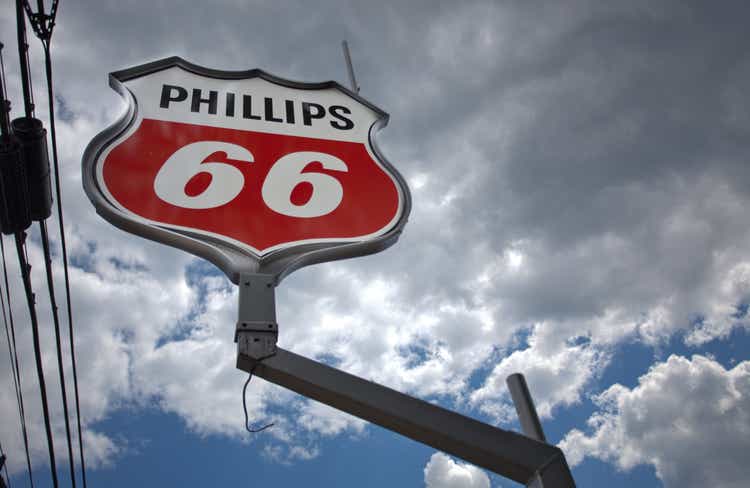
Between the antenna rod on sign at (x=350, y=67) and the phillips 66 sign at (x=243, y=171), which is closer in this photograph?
the phillips 66 sign at (x=243, y=171)

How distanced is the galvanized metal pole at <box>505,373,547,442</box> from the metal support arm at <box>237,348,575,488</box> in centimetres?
10

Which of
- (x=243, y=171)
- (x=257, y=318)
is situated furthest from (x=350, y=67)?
(x=257, y=318)

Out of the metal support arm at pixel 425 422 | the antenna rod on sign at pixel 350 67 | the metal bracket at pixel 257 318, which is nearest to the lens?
the metal support arm at pixel 425 422

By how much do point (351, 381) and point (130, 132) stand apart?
207 cm

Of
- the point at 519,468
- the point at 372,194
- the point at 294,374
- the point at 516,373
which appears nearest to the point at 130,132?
the point at 372,194

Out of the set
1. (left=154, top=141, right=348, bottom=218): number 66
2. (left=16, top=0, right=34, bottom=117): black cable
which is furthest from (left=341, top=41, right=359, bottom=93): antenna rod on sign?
(left=16, top=0, right=34, bottom=117): black cable

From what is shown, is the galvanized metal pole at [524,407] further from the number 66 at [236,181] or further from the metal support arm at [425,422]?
the number 66 at [236,181]

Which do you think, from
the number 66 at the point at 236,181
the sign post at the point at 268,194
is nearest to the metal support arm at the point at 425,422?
the sign post at the point at 268,194

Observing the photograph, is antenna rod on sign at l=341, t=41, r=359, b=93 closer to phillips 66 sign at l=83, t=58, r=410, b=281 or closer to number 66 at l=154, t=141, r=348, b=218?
phillips 66 sign at l=83, t=58, r=410, b=281

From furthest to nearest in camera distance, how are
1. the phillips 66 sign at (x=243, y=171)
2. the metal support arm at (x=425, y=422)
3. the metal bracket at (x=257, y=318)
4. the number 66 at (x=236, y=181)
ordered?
the number 66 at (x=236, y=181), the phillips 66 sign at (x=243, y=171), the metal bracket at (x=257, y=318), the metal support arm at (x=425, y=422)

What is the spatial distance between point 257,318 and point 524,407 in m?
1.08

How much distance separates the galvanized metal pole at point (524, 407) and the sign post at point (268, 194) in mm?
100

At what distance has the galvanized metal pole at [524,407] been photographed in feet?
6.81

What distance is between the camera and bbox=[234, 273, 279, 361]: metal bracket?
2.06 metres
